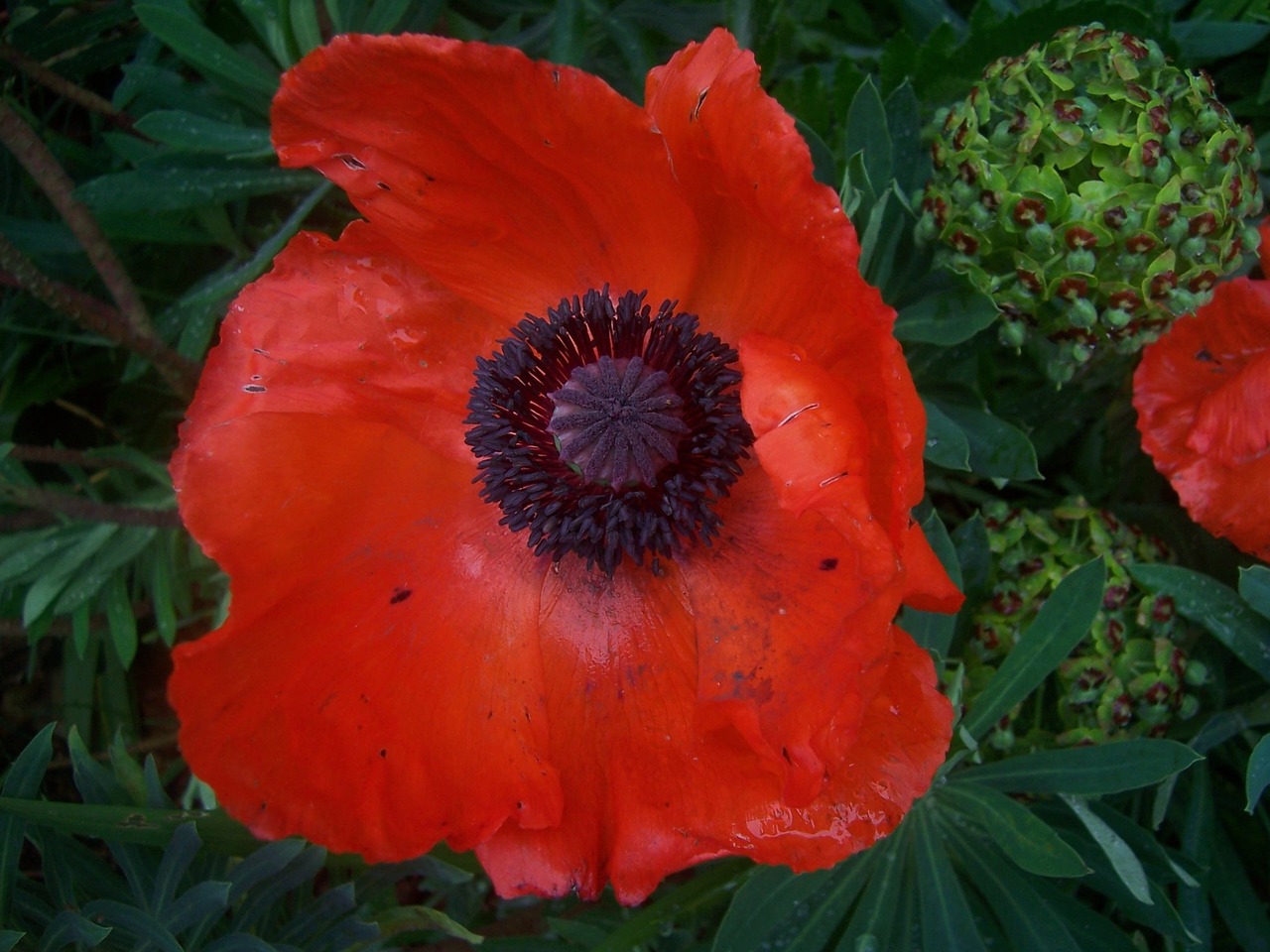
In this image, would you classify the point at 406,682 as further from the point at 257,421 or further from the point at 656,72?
the point at 656,72

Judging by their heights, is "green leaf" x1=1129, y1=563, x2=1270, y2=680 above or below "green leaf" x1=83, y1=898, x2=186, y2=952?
above

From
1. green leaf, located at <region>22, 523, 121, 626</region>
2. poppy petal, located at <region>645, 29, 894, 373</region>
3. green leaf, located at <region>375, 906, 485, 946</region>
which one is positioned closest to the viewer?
poppy petal, located at <region>645, 29, 894, 373</region>

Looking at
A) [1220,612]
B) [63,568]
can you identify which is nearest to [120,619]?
[63,568]

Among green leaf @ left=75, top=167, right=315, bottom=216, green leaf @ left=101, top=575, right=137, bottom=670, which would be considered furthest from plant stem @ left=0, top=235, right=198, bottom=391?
green leaf @ left=101, top=575, right=137, bottom=670

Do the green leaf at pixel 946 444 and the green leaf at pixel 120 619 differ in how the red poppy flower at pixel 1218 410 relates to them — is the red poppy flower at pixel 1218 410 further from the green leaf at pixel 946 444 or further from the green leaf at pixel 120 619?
the green leaf at pixel 120 619

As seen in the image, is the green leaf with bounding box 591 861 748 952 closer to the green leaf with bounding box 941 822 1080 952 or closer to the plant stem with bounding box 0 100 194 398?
the green leaf with bounding box 941 822 1080 952

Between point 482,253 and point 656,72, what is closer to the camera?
point 656,72

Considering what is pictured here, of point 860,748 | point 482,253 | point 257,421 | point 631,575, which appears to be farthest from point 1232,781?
point 257,421
